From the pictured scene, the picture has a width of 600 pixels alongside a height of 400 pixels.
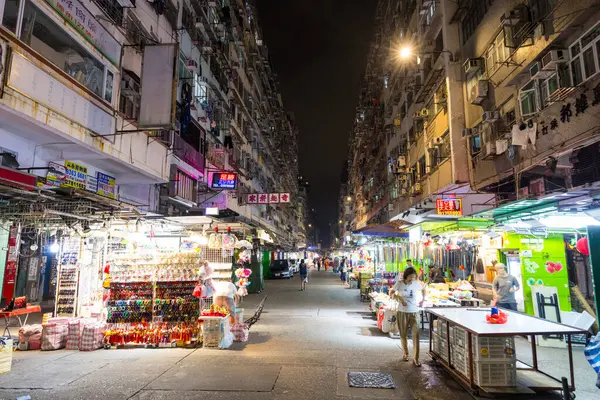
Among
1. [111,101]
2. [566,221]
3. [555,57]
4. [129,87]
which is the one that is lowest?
[566,221]


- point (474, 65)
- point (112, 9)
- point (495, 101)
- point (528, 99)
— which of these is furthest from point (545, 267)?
point (112, 9)

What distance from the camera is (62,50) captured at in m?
7.67

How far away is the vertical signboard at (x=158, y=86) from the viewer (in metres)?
9.10

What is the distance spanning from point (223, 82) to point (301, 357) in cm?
1736

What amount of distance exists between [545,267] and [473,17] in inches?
339

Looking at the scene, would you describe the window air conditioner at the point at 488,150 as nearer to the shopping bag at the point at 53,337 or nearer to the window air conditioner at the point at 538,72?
the window air conditioner at the point at 538,72

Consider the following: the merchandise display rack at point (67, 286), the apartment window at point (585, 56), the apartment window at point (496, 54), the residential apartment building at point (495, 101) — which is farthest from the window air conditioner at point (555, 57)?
the merchandise display rack at point (67, 286)

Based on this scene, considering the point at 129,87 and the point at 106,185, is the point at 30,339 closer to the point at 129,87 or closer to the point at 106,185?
the point at 106,185

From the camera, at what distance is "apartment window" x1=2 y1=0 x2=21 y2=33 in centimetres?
596

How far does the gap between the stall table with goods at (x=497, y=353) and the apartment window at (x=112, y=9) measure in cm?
1045

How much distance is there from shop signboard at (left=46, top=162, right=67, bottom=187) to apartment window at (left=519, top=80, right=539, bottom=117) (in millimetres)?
10832

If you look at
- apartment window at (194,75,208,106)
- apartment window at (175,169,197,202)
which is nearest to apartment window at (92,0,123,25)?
apartment window at (175,169,197,202)

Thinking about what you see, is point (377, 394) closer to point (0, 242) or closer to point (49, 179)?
point (49, 179)

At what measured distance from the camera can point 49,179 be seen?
7.49 m
